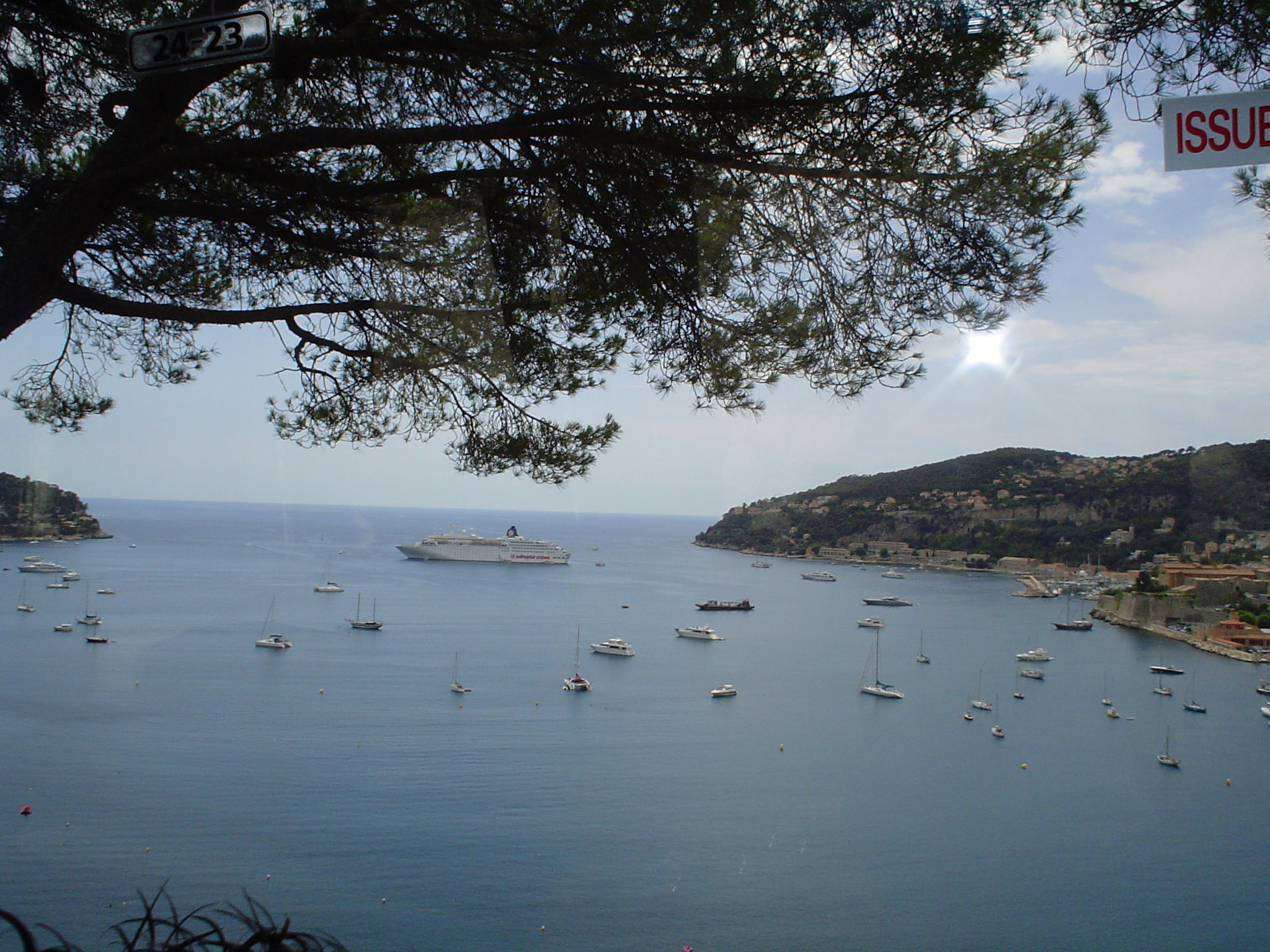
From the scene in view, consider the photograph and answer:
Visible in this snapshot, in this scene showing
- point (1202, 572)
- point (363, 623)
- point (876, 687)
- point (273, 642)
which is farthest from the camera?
point (363, 623)

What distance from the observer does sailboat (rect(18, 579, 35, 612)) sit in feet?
65.3

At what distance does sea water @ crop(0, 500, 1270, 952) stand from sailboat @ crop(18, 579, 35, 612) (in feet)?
0.69

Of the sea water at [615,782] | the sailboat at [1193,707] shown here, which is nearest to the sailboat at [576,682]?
the sea water at [615,782]

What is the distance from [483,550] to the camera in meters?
35.0

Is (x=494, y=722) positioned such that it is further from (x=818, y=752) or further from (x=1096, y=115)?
(x=1096, y=115)

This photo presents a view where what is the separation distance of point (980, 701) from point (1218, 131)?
1669 centimetres

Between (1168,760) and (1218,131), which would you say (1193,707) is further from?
(1218,131)

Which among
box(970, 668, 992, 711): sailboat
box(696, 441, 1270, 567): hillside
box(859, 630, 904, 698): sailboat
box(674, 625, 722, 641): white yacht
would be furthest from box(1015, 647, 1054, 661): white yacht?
box(674, 625, 722, 641): white yacht

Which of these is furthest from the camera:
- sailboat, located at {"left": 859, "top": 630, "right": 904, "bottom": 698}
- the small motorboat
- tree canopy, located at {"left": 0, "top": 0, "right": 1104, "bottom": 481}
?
the small motorboat

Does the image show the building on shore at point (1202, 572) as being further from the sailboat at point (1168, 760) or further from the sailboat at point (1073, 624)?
the sailboat at point (1073, 624)

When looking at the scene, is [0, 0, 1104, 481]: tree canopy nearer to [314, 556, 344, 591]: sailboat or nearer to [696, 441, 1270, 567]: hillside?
[696, 441, 1270, 567]: hillside

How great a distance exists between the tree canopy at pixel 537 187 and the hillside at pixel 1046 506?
3498mm

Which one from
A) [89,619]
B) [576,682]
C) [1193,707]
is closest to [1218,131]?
[576,682]

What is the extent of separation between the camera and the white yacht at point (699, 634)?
72.9 ft
